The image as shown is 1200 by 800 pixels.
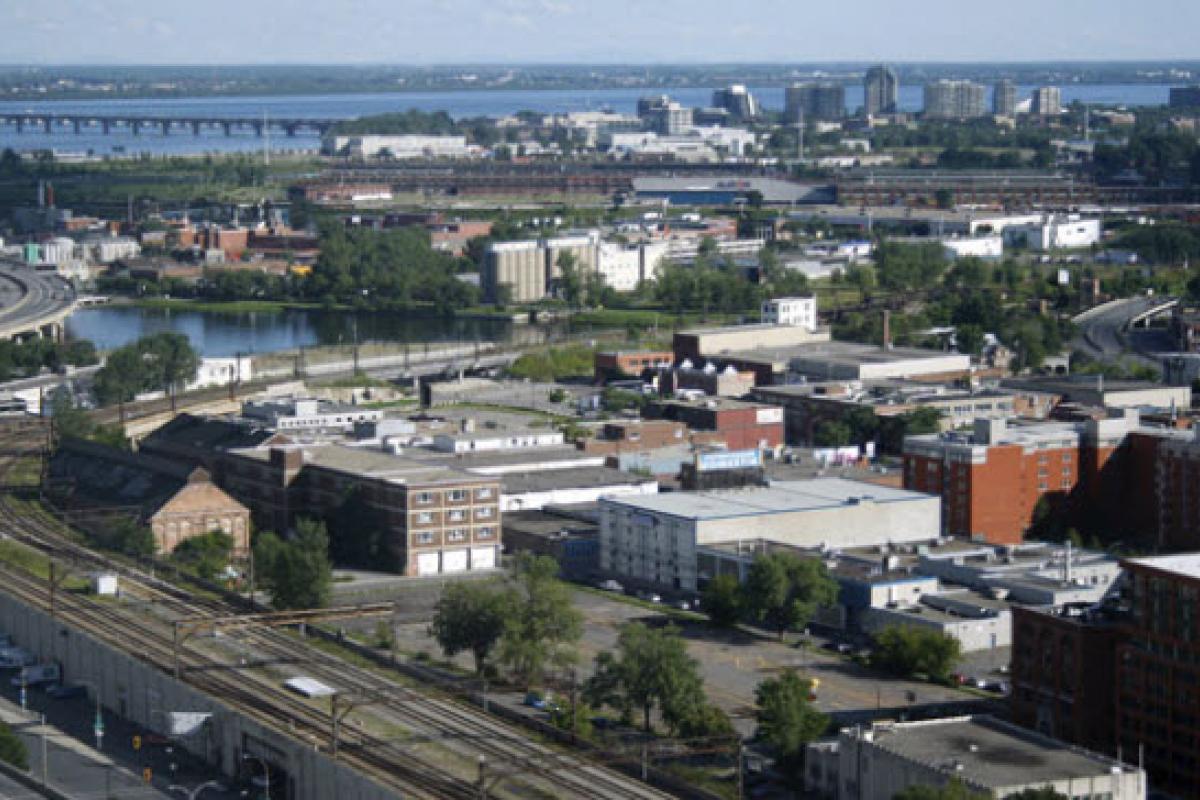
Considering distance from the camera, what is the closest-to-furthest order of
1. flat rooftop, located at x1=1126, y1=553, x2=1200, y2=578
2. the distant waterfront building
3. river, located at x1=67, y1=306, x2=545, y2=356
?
flat rooftop, located at x1=1126, y1=553, x2=1200, y2=578, river, located at x1=67, y1=306, x2=545, y2=356, the distant waterfront building

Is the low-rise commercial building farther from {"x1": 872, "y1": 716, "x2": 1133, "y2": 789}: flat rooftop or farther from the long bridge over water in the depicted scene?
the long bridge over water

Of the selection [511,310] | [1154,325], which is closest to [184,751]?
[1154,325]

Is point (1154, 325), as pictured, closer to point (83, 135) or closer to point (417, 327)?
point (417, 327)

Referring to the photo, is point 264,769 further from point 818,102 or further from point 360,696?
point 818,102

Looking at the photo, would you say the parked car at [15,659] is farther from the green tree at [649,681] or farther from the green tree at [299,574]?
the green tree at [649,681]

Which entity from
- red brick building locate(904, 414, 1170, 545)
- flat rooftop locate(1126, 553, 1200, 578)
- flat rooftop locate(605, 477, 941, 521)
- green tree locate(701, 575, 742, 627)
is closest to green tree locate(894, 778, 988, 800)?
flat rooftop locate(1126, 553, 1200, 578)

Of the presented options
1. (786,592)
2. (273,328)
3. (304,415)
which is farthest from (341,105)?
(786,592)
